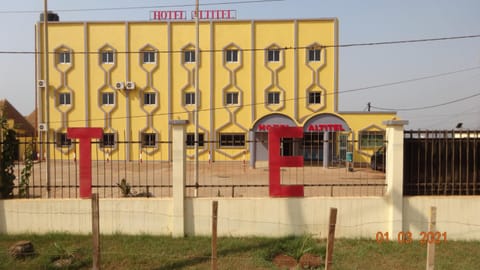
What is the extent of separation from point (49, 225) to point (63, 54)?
23.3 m

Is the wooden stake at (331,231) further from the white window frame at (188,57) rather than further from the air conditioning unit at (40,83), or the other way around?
the air conditioning unit at (40,83)

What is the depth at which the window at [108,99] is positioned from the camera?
25.5m

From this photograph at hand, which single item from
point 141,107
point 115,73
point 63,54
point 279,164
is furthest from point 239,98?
point 279,164

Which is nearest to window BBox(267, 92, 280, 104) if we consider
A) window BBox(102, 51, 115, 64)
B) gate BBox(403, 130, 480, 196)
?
window BBox(102, 51, 115, 64)

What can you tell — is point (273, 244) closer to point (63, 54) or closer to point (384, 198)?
point (384, 198)

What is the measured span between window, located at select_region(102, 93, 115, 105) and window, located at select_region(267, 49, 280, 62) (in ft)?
44.3

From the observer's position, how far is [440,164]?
6461 mm

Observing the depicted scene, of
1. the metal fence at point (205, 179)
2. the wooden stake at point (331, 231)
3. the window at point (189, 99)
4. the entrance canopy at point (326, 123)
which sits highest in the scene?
the window at point (189, 99)

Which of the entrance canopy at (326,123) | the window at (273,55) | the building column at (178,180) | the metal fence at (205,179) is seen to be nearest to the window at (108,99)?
the metal fence at (205,179)

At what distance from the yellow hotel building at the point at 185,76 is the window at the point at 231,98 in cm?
8

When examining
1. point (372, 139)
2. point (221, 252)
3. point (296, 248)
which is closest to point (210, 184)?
point (221, 252)

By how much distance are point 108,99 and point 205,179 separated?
15.1 meters

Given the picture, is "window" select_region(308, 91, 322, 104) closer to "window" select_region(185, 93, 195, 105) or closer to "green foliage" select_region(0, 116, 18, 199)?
"window" select_region(185, 93, 195, 105)

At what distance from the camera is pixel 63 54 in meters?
25.3
